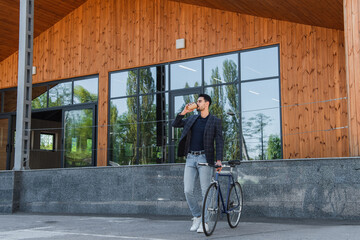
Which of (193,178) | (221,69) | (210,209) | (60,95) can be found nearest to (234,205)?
(193,178)

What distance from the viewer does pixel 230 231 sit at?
18.0 feet

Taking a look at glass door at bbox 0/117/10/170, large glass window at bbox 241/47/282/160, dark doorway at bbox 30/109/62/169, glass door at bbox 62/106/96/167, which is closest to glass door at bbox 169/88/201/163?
large glass window at bbox 241/47/282/160

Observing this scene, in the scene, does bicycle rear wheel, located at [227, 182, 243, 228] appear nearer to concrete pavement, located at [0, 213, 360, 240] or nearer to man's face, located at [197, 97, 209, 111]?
concrete pavement, located at [0, 213, 360, 240]

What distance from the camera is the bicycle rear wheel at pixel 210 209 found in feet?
16.1

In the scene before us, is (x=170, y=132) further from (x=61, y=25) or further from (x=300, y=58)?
(x=61, y=25)

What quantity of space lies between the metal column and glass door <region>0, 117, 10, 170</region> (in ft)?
Answer: 19.6

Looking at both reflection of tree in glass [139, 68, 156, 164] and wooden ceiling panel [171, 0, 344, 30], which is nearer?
wooden ceiling panel [171, 0, 344, 30]

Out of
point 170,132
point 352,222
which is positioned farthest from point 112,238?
point 170,132

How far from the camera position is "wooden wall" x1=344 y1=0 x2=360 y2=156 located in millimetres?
6551

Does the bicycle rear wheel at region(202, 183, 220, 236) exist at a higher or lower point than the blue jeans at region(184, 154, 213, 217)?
lower

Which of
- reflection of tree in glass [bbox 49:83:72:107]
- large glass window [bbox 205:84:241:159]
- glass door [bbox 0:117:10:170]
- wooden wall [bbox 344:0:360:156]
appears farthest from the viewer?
glass door [bbox 0:117:10:170]

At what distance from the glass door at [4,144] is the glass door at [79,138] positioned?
111 inches

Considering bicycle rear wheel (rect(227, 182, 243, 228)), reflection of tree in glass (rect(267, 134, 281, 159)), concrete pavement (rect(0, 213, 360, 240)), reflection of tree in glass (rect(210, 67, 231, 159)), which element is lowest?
concrete pavement (rect(0, 213, 360, 240))

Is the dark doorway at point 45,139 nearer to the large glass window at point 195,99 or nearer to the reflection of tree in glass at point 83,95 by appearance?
the reflection of tree in glass at point 83,95
